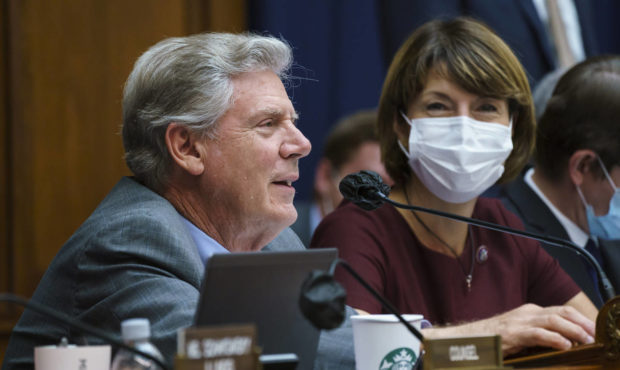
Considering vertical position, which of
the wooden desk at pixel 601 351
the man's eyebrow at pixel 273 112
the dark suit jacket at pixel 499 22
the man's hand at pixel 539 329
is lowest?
the man's hand at pixel 539 329

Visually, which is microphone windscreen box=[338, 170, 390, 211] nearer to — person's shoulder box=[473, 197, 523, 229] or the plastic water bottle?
the plastic water bottle

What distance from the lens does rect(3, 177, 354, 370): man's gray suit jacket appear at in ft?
5.03

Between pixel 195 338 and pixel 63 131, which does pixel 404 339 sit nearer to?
pixel 195 338

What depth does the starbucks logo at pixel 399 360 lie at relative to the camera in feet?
4.96

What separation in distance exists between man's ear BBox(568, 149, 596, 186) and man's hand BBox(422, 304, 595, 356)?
0.93 meters

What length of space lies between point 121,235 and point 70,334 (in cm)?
21

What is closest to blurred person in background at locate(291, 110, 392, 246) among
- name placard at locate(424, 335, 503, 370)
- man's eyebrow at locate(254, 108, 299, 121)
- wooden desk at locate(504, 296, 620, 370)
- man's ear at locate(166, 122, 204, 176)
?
man's eyebrow at locate(254, 108, 299, 121)

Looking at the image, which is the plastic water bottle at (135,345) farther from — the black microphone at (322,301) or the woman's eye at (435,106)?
the woman's eye at (435,106)

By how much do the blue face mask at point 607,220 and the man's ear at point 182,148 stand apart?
1.38 meters

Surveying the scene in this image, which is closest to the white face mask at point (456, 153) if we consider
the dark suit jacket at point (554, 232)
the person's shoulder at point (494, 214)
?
the person's shoulder at point (494, 214)

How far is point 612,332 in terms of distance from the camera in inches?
62.2

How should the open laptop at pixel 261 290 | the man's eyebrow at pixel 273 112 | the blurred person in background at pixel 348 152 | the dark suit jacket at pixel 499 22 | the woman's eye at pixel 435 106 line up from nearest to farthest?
the open laptop at pixel 261 290
the man's eyebrow at pixel 273 112
the woman's eye at pixel 435 106
the dark suit jacket at pixel 499 22
the blurred person in background at pixel 348 152

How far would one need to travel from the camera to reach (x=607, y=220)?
9.07ft

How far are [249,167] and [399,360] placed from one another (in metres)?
0.61
